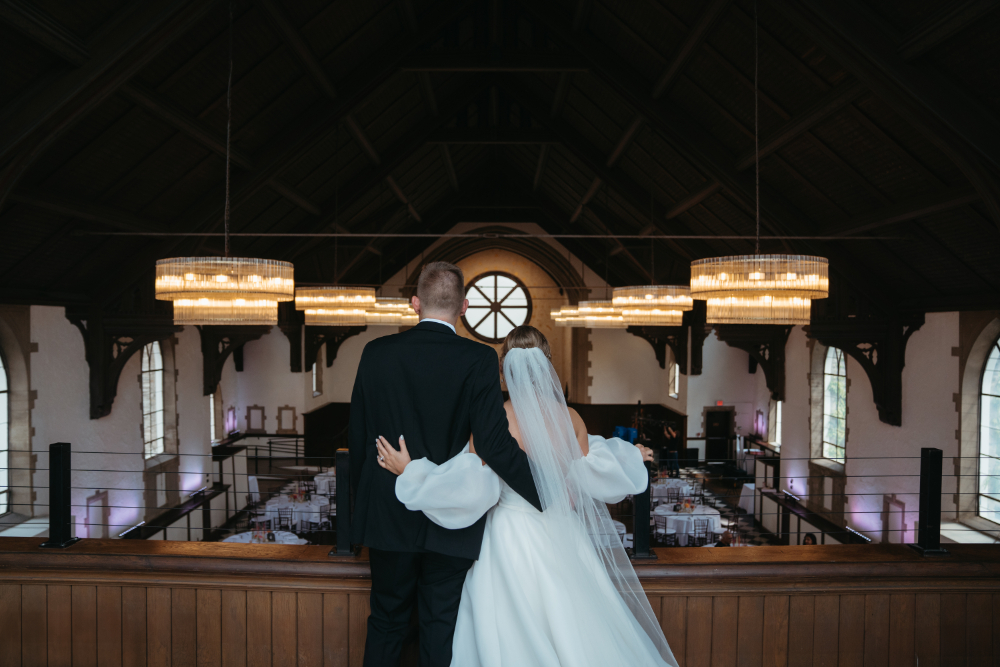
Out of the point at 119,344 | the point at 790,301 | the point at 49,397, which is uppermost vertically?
the point at 790,301

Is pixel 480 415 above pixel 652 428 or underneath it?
above

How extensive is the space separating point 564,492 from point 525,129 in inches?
311

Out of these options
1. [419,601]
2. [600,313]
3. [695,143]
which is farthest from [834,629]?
[600,313]

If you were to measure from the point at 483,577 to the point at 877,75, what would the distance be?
3731 mm

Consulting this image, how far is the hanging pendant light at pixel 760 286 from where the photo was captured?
3217mm

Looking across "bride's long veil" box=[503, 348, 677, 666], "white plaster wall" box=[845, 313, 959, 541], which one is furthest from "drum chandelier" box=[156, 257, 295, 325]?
"white plaster wall" box=[845, 313, 959, 541]

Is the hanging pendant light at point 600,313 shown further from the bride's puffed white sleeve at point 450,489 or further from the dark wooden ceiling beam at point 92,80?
the bride's puffed white sleeve at point 450,489

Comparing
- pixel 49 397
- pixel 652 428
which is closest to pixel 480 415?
pixel 49 397

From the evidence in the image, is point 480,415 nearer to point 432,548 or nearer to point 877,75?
point 432,548

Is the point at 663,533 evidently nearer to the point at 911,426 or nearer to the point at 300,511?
the point at 911,426

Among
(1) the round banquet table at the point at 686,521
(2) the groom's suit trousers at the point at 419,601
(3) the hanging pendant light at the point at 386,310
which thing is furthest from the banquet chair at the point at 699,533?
(2) the groom's suit trousers at the point at 419,601

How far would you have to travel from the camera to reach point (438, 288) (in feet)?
6.21

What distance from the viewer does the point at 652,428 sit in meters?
13.9

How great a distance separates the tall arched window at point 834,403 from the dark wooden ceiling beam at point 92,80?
8.50 meters
